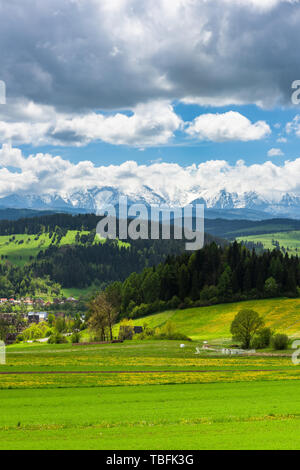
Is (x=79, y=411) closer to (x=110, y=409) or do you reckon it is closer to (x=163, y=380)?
(x=110, y=409)

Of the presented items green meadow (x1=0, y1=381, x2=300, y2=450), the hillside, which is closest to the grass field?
green meadow (x1=0, y1=381, x2=300, y2=450)

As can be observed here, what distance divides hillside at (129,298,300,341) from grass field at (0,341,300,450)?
54740mm

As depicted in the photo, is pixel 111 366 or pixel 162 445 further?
pixel 111 366

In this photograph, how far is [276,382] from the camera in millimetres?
51531

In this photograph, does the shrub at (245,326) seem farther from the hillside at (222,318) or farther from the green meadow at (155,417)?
the green meadow at (155,417)

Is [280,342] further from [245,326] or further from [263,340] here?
[245,326]

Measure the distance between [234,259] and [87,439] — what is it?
150 metres

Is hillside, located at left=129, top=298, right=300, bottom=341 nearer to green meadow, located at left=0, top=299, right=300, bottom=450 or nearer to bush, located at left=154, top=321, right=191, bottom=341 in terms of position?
bush, located at left=154, top=321, right=191, bottom=341

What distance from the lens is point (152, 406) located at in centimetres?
3653

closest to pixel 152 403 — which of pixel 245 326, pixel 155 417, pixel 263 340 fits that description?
pixel 155 417

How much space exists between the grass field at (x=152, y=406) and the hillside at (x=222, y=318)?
5474cm

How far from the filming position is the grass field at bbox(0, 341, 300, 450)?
76.7ft

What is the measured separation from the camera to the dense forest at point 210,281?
157000mm
